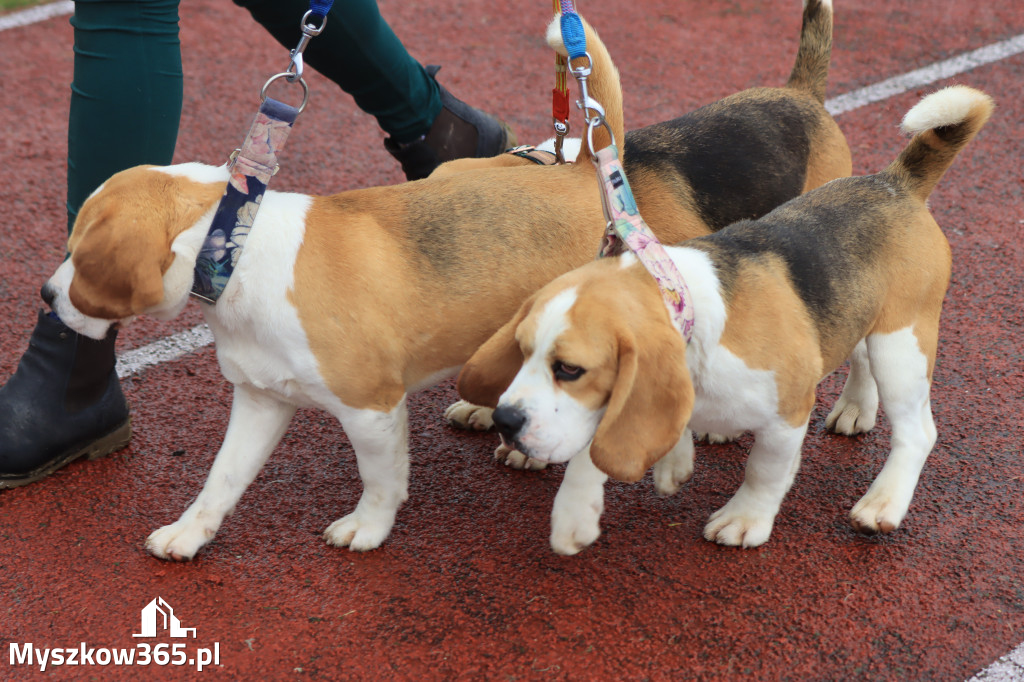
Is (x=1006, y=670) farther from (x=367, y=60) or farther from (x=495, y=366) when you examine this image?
(x=367, y=60)

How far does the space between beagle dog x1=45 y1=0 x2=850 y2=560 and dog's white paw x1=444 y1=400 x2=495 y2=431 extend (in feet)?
1.77

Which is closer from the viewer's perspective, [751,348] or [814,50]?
[751,348]

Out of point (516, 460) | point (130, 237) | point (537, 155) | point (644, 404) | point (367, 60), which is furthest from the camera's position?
point (367, 60)

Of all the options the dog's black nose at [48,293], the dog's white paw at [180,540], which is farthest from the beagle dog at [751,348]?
the dog's black nose at [48,293]

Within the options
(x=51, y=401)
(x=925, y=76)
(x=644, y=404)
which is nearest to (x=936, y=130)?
(x=644, y=404)

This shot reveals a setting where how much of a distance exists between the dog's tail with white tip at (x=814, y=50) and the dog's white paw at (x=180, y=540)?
8.39ft

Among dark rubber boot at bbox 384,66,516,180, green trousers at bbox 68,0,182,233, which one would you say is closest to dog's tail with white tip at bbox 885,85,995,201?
dark rubber boot at bbox 384,66,516,180

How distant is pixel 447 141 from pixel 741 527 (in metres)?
2.05

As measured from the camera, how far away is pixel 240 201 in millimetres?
2775

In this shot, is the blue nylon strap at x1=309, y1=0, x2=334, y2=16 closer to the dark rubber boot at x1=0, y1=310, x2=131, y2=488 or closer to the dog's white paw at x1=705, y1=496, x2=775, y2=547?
the dark rubber boot at x1=0, y1=310, x2=131, y2=488

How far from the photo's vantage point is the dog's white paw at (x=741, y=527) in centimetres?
314

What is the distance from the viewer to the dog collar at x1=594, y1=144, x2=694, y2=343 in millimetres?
2648

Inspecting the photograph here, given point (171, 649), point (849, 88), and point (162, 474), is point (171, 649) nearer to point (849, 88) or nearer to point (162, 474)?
point (162, 474)

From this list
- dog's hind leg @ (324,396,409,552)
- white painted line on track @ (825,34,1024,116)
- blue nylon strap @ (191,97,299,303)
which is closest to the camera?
blue nylon strap @ (191,97,299,303)
